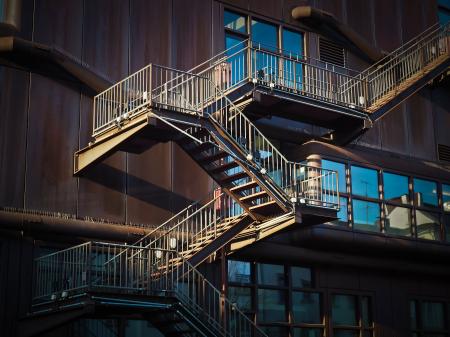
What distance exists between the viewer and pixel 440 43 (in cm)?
2547

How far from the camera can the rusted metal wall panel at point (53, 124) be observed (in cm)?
1848

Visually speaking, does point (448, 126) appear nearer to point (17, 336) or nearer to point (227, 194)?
point (227, 194)

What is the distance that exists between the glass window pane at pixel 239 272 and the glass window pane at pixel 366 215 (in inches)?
142

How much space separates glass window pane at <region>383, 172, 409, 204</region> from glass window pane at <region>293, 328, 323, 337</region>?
180 inches

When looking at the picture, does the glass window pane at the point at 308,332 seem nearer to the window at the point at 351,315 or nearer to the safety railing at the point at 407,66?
the window at the point at 351,315

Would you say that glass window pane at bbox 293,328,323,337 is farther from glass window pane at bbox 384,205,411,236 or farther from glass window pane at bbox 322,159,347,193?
glass window pane at bbox 322,159,347,193

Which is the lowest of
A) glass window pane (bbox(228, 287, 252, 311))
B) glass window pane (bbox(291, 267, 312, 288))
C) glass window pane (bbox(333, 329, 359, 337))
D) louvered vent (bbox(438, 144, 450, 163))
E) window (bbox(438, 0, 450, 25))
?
glass window pane (bbox(333, 329, 359, 337))

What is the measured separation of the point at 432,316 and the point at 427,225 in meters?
2.95

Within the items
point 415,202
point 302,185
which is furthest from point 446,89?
point 302,185

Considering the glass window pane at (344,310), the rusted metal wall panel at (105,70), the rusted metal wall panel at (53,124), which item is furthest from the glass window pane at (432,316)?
the rusted metal wall panel at (53,124)

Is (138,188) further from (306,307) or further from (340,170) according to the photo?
(340,170)

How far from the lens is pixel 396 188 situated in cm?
2498

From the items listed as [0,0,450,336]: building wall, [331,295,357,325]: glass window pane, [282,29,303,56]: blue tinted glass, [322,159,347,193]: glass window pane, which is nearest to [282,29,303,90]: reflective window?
[282,29,303,56]: blue tinted glass

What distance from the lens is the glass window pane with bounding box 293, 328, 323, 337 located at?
73.0 ft
